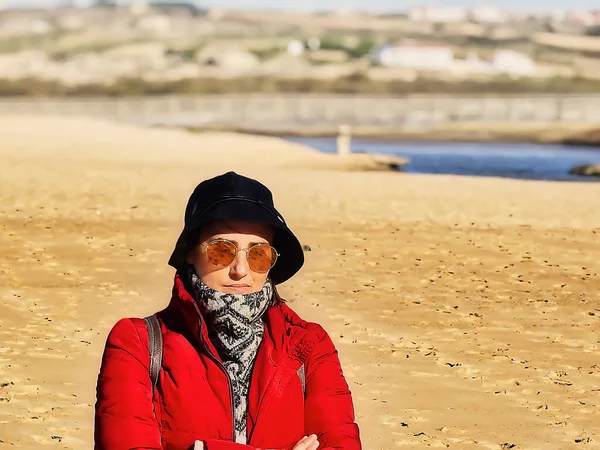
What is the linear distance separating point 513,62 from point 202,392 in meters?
123

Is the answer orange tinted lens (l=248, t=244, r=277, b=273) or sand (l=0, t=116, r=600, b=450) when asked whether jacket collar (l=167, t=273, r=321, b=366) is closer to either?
orange tinted lens (l=248, t=244, r=277, b=273)

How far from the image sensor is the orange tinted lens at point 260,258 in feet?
11.1

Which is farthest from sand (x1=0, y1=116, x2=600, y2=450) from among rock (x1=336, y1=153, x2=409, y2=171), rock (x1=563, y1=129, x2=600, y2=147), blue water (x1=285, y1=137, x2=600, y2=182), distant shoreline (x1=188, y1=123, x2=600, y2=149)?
distant shoreline (x1=188, y1=123, x2=600, y2=149)

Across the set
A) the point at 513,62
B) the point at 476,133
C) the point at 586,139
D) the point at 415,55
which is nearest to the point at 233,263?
the point at 586,139

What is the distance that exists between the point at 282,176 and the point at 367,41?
110474 millimetres

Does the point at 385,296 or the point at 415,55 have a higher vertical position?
the point at 415,55

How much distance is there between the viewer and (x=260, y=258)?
11.1 ft

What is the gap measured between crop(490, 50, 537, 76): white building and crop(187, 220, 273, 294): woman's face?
118711 mm

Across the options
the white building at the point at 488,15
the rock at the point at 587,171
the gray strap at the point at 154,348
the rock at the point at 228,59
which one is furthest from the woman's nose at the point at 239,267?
the white building at the point at 488,15

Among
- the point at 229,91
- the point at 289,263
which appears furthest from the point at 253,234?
the point at 229,91

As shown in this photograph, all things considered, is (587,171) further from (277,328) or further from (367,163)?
(277,328)

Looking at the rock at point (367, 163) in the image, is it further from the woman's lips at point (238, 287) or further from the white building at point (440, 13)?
the white building at point (440, 13)

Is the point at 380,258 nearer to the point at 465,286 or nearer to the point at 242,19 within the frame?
the point at 465,286

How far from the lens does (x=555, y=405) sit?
7.66 metres
